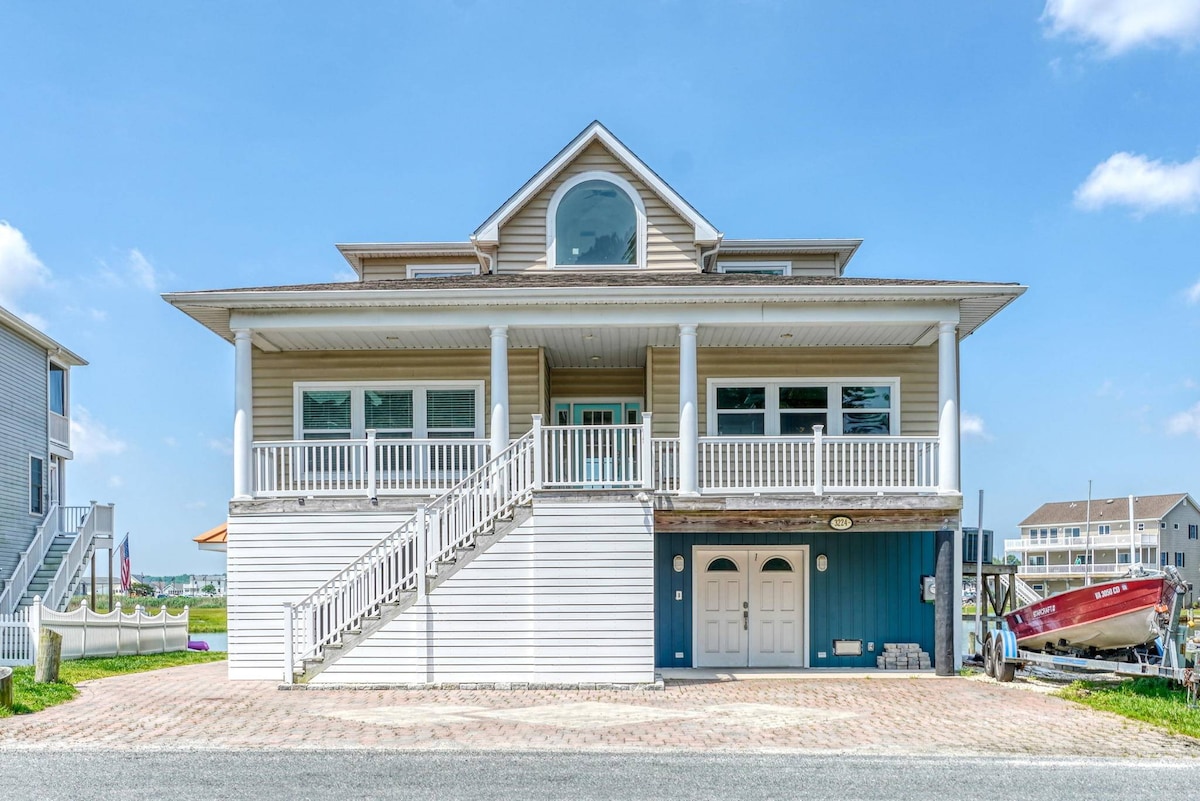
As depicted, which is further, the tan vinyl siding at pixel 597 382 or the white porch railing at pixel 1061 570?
the white porch railing at pixel 1061 570

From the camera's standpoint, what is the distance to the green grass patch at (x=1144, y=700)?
37.2 feet

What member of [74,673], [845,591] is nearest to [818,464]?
[845,591]

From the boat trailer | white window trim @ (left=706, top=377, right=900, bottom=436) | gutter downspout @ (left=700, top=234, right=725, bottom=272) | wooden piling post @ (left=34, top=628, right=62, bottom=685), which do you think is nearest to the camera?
the boat trailer

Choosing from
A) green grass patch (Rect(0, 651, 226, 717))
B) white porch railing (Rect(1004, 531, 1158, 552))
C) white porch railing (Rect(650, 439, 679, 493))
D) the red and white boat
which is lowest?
white porch railing (Rect(1004, 531, 1158, 552))

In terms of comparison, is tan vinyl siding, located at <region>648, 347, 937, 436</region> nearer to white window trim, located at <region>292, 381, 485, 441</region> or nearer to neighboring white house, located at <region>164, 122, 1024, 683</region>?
neighboring white house, located at <region>164, 122, 1024, 683</region>

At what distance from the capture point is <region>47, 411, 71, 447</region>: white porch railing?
102 feet

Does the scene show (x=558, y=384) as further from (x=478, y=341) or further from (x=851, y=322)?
(x=851, y=322)

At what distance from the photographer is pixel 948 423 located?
599 inches

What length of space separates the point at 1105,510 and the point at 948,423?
221ft

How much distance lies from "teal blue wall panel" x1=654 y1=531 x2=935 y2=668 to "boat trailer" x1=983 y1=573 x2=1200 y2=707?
1420 mm

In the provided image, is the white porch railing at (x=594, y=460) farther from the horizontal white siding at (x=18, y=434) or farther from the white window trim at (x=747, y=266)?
the horizontal white siding at (x=18, y=434)

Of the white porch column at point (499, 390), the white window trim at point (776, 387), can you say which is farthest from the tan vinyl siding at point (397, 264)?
the white window trim at point (776, 387)

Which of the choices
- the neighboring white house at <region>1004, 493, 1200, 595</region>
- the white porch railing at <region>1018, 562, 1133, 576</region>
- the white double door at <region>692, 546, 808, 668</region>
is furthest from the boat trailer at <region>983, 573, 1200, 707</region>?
the white porch railing at <region>1018, 562, 1133, 576</region>

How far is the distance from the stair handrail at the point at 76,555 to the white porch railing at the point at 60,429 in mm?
3503
